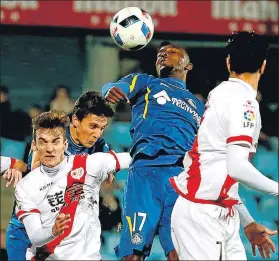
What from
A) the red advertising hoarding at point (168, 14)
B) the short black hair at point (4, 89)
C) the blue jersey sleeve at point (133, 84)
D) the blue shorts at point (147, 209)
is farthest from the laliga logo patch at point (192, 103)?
the short black hair at point (4, 89)

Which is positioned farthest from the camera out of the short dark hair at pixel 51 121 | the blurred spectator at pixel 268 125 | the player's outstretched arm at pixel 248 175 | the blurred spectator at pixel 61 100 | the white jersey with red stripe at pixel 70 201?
the blurred spectator at pixel 268 125

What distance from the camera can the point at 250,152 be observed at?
525 centimetres

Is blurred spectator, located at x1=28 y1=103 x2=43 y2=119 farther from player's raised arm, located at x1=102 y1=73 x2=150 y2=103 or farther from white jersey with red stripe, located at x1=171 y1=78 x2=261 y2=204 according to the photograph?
white jersey with red stripe, located at x1=171 y1=78 x2=261 y2=204

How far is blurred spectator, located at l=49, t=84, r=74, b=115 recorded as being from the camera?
1130 cm

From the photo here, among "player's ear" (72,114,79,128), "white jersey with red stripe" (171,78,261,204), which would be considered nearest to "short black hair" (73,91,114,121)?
"player's ear" (72,114,79,128)

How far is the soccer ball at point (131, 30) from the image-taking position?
291 inches

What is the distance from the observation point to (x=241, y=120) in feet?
16.6

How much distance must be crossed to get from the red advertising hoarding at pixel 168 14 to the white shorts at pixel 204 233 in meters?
6.34

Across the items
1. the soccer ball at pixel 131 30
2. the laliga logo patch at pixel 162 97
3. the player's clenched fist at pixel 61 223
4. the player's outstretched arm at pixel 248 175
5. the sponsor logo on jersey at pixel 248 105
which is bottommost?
the player's clenched fist at pixel 61 223

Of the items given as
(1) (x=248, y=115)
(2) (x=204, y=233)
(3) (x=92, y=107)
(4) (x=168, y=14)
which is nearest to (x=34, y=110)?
(4) (x=168, y=14)

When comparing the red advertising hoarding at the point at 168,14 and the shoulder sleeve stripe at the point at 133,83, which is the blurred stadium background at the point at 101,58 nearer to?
the red advertising hoarding at the point at 168,14

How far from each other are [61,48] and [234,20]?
2.18m

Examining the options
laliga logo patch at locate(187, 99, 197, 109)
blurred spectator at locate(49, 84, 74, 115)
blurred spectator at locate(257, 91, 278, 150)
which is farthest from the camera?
blurred spectator at locate(257, 91, 278, 150)

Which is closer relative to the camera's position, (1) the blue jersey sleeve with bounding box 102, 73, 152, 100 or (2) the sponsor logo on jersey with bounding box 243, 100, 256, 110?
(2) the sponsor logo on jersey with bounding box 243, 100, 256, 110
